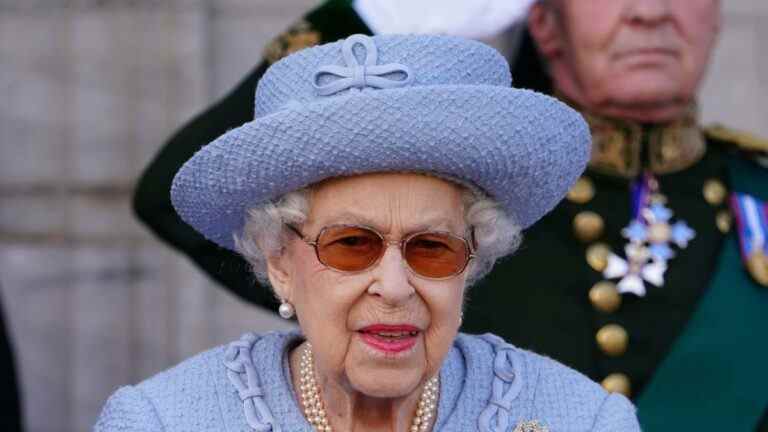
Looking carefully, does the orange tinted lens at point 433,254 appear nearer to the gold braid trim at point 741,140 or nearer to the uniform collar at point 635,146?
the uniform collar at point 635,146

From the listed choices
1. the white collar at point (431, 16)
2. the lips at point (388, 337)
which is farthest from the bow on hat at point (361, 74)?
the white collar at point (431, 16)

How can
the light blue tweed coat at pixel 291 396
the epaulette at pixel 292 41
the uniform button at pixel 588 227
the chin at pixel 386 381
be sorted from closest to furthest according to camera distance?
the chin at pixel 386 381 → the light blue tweed coat at pixel 291 396 → the uniform button at pixel 588 227 → the epaulette at pixel 292 41

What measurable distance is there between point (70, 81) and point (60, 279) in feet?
2.04

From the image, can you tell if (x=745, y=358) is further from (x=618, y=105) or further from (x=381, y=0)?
(x=381, y=0)

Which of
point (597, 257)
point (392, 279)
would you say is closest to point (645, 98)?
point (597, 257)

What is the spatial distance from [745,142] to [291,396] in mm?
1742

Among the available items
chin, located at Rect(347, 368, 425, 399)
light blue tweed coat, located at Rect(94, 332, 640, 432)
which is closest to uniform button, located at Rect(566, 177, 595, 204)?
light blue tweed coat, located at Rect(94, 332, 640, 432)

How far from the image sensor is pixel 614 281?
4297 mm

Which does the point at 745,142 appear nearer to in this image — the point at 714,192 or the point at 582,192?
the point at 714,192

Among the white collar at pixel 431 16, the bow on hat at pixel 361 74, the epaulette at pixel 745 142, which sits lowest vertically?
the epaulette at pixel 745 142

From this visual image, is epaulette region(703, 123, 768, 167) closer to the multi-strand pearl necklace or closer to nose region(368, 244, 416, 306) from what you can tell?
the multi-strand pearl necklace

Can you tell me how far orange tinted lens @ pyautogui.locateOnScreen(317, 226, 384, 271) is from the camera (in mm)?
3010

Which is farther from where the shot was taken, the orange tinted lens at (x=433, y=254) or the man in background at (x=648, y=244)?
the man in background at (x=648, y=244)

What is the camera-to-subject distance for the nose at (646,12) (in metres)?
4.32
